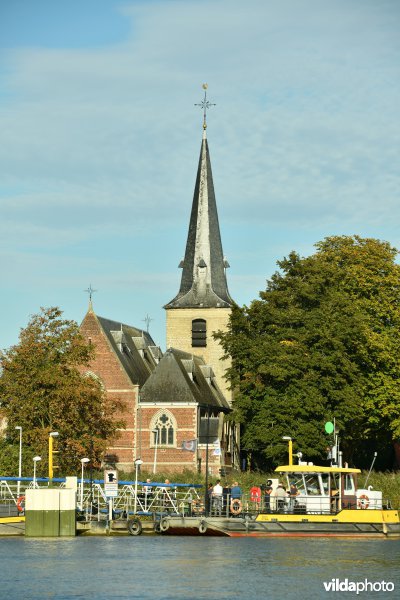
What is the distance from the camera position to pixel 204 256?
94.7 meters

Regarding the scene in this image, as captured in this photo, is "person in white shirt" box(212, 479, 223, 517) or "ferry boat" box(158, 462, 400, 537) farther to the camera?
"person in white shirt" box(212, 479, 223, 517)

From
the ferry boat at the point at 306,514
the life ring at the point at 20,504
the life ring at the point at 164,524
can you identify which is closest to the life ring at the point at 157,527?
the ferry boat at the point at 306,514

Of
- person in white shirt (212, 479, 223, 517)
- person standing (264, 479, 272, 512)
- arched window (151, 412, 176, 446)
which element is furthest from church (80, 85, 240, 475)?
person in white shirt (212, 479, 223, 517)

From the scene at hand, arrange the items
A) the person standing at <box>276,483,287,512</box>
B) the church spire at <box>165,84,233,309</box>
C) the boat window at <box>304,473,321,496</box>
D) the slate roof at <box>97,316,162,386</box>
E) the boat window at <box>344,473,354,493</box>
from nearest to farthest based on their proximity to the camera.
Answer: the person standing at <box>276,483,287,512</box>
the boat window at <box>304,473,321,496</box>
the boat window at <box>344,473,354,493</box>
the slate roof at <box>97,316,162,386</box>
the church spire at <box>165,84,233,309</box>

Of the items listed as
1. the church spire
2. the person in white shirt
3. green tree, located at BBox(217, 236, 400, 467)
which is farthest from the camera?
the church spire

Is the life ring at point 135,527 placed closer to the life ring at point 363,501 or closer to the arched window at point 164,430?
A: the life ring at point 363,501

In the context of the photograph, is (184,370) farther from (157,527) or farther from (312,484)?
(312,484)

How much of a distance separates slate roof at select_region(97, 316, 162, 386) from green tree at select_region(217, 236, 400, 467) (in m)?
8.71

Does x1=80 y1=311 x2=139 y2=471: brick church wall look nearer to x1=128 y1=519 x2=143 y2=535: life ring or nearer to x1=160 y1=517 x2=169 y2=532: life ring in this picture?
x1=128 y1=519 x2=143 y2=535: life ring

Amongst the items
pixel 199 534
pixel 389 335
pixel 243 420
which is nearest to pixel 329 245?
pixel 389 335

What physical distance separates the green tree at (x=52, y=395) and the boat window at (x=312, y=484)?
65.2 ft

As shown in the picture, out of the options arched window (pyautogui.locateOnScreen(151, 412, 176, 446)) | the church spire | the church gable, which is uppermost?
the church spire

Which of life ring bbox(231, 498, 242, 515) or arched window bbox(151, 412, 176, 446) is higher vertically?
arched window bbox(151, 412, 176, 446)

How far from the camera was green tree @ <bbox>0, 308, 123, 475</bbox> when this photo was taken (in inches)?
2758
